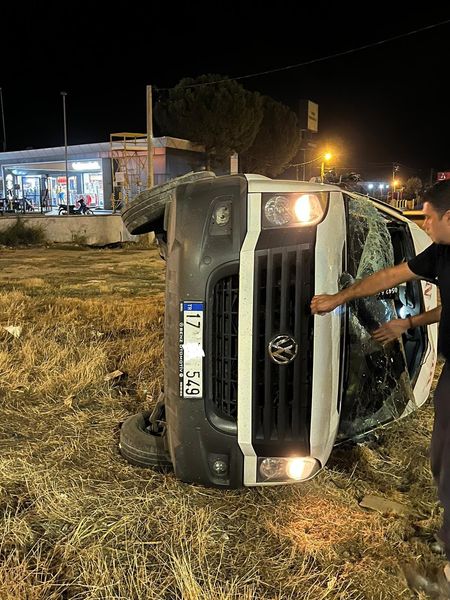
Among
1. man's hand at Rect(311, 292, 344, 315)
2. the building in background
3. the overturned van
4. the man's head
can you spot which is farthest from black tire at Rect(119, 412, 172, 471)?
the building in background

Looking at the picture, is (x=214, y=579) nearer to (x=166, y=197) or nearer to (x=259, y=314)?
(x=259, y=314)

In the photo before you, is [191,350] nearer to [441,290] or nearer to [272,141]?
[441,290]

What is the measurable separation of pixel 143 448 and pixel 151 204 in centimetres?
129

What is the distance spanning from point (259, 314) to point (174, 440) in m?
0.69

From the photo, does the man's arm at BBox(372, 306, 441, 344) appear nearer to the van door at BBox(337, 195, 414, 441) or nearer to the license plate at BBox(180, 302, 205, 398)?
the van door at BBox(337, 195, 414, 441)

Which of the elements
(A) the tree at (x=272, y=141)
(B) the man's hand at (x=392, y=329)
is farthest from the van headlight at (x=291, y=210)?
(A) the tree at (x=272, y=141)

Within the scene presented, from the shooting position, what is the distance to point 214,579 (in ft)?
6.98

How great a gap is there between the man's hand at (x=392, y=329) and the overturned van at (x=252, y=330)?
0.96 feet

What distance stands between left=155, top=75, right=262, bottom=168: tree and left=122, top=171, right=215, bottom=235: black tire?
32.9 metres

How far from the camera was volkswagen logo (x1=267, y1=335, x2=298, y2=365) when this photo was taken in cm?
222

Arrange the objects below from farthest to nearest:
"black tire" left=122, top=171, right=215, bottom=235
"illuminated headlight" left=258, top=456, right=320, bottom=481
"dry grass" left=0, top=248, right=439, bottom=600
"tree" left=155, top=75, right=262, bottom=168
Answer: "tree" left=155, top=75, right=262, bottom=168
"black tire" left=122, top=171, right=215, bottom=235
"illuminated headlight" left=258, top=456, right=320, bottom=481
"dry grass" left=0, top=248, right=439, bottom=600

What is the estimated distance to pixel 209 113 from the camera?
112 feet

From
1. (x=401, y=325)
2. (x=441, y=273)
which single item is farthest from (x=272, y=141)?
(x=441, y=273)

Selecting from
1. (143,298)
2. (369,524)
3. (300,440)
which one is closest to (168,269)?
(300,440)
